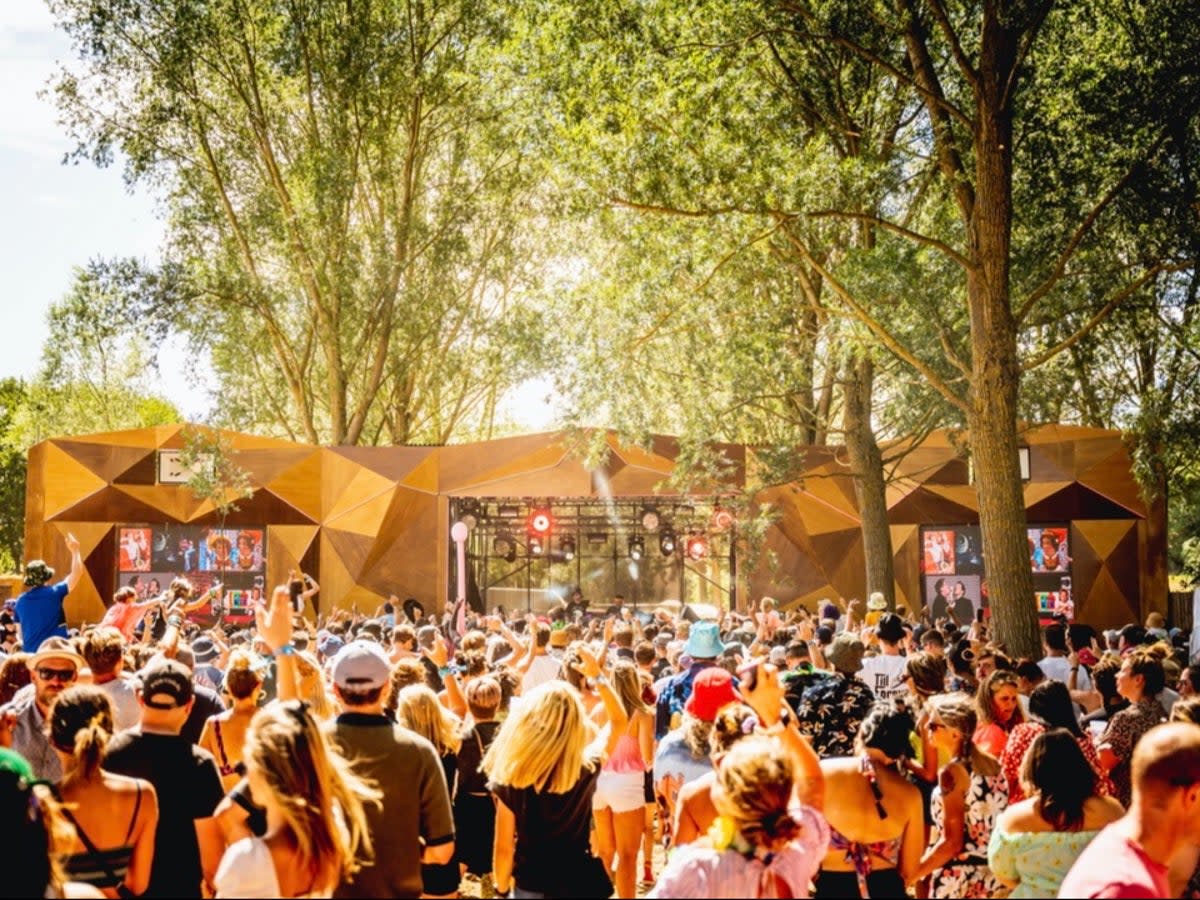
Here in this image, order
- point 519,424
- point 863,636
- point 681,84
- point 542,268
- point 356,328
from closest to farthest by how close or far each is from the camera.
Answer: point 863,636 < point 681,84 < point 356,328 < point 542,268 < point 519,424

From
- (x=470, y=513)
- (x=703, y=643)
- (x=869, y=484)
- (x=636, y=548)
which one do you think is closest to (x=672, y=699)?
(x=703, y=643)

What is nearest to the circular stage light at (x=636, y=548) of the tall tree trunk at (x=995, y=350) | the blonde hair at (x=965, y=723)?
the tall tree trunk at (x=995, y=350)

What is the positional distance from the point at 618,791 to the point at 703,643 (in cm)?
126

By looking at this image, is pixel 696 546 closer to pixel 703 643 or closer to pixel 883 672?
pixel 883 672

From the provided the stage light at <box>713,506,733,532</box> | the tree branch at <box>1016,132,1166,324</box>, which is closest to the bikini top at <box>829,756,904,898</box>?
the tree branch at <box>1016,132,1166,324</box>

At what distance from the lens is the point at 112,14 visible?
79.0 ft

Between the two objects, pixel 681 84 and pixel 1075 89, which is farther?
pixel 1075 89

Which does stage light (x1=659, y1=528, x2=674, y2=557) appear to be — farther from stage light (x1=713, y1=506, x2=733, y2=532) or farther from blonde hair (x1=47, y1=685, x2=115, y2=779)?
blonde hair (x1=47, y1=685, x2=115, y2=779)

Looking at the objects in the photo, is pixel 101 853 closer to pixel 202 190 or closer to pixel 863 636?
pixel 863 636

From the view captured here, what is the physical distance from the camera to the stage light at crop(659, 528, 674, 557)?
81.0ft

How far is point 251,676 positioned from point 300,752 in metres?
2.28

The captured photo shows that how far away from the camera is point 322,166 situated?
2478 centimetres

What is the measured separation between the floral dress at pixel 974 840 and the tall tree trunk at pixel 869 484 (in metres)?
13.9

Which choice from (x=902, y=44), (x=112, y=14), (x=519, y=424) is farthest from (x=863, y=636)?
(x=519, y=424)
